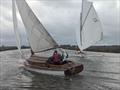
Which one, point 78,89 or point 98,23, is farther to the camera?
point 98,23

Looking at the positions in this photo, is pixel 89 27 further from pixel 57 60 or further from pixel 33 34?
pixel 57 60

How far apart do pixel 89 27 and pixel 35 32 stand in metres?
31.2

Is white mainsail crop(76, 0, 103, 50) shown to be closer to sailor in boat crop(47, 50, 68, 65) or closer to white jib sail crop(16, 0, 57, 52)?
white jib sail crop(16, 0, 57, 52)

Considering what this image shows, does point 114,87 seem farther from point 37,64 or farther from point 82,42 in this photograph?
point 82,42

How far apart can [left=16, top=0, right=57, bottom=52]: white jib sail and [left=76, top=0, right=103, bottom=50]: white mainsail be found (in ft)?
98.6

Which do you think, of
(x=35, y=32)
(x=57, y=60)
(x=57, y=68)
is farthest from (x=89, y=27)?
(x=57, y=68)

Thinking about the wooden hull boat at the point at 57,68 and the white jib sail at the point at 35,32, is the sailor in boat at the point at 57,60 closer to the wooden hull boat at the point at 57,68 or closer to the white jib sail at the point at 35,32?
the wooden hull boat at the point at 57,68

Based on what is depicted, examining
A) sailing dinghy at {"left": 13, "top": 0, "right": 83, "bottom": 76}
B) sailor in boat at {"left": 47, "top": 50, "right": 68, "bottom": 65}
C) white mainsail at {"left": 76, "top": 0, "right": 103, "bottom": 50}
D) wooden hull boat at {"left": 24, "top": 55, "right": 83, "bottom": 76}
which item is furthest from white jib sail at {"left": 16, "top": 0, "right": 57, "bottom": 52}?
white mainsail at {"left": 76, "top": 0, "right": 103, "bottom": 50}

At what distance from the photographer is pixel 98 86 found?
2605cm

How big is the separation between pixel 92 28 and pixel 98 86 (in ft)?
136

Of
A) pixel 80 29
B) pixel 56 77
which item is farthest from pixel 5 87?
pixel 80 29

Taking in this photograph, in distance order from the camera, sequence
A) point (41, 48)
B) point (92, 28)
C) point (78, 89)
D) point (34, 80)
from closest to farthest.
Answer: point (78, 89), point (34, 80), point (41, 48), point (92, 28)

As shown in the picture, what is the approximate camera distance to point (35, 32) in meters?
37.1

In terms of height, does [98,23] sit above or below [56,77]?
above
